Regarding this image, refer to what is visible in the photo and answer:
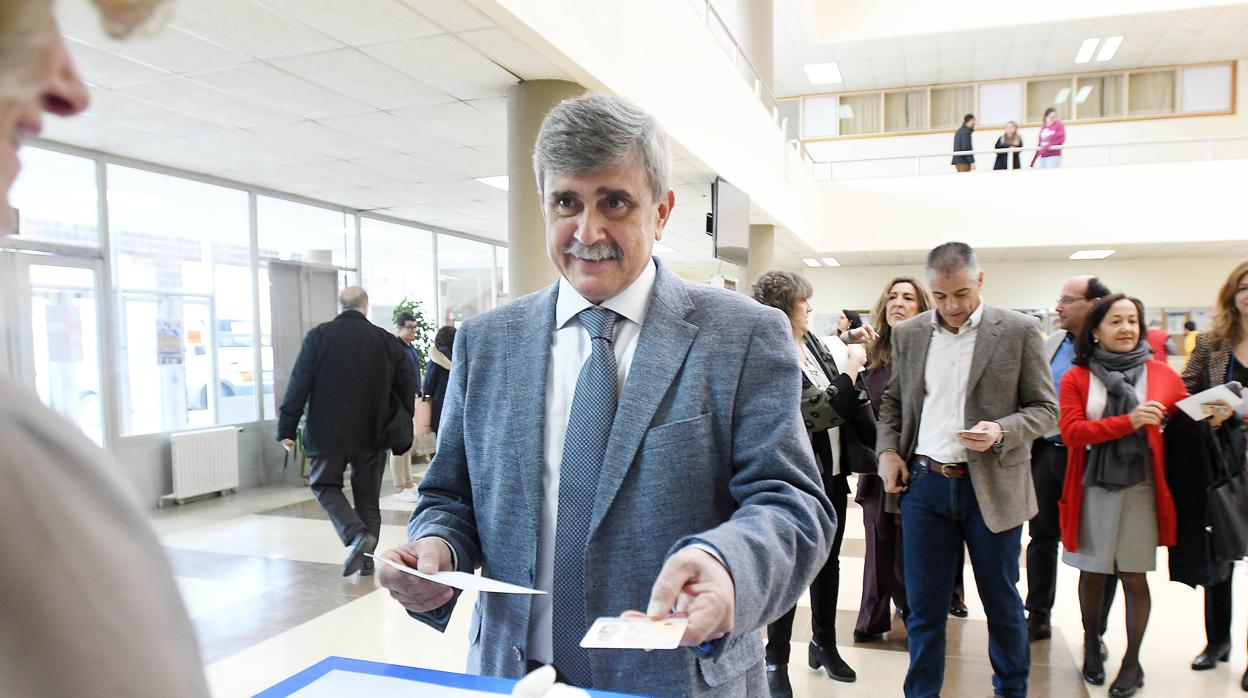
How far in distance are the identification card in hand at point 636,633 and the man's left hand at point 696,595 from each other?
19 mm

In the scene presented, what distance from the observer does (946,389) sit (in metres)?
3.04

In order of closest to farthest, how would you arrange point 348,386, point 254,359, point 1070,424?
point 1070,424 → point 348,386 → point 254,359

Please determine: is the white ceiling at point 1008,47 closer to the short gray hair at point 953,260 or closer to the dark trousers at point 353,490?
the dark trousers at point 353,490

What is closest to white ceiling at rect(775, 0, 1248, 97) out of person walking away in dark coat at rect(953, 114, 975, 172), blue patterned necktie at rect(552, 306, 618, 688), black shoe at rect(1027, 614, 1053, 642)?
person walking away in dark coat at rect(953, 114, 975, 172)

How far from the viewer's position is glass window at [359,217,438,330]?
9812 mm

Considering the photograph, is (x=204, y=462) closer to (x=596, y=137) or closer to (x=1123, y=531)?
(x=1123, y=531)

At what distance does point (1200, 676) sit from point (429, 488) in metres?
3.61

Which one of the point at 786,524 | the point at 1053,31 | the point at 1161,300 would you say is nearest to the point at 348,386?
the point at 786,524

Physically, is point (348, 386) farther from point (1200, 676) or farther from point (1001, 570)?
point (1200, 676)

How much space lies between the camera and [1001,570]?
2.90m

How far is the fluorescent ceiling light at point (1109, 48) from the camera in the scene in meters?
14.4

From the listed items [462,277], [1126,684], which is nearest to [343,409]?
[1126,684]

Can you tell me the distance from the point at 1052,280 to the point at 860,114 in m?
5.43

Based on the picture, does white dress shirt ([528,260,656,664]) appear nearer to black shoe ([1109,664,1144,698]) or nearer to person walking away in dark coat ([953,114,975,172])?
black shoe ([1109,664,1144,698])
